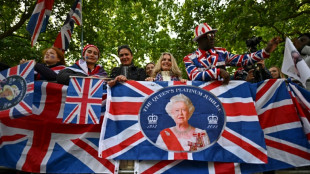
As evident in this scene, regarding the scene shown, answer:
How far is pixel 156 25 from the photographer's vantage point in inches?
893

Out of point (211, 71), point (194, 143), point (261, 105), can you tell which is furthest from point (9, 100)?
point (261, 105)

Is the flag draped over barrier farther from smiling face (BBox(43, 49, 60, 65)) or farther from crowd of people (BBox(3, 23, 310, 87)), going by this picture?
smiling face (BBox(43, 49, 60, 65))

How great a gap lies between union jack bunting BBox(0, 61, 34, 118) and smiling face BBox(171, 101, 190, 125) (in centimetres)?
202

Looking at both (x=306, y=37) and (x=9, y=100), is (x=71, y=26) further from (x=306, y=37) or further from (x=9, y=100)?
(x=306, y=37)

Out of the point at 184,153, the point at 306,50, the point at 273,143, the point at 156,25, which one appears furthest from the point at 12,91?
the point at 156,25

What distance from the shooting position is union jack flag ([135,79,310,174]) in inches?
138

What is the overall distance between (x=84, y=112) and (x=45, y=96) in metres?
0.76

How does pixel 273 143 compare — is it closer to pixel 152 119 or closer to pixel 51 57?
pixel 152 119

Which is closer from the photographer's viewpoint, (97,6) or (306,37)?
(306,37)

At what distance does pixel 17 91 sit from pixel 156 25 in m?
19.7

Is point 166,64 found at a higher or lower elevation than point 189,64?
higher

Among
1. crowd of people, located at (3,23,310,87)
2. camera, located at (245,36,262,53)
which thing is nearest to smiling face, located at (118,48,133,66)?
crowd of people, located at (3,23,310,87)

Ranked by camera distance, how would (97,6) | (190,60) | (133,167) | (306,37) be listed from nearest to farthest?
1. (133,167)
2. (190,60)
3. (306,37)
4. (97,6)

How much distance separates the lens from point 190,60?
14.6 ft
